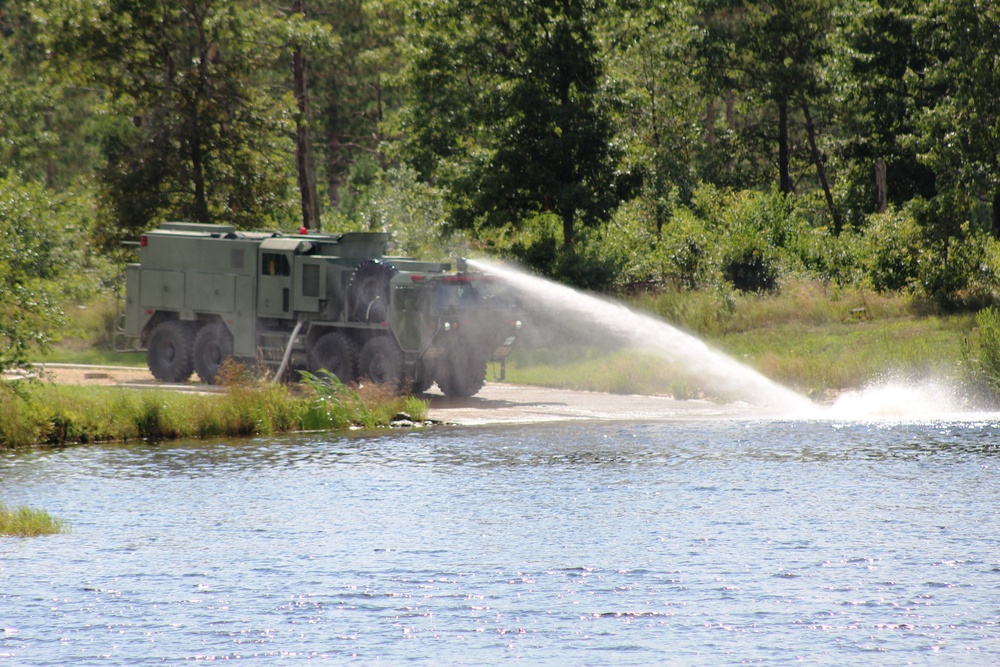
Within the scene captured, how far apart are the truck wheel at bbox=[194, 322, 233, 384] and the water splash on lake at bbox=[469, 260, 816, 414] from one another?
5.69 meters

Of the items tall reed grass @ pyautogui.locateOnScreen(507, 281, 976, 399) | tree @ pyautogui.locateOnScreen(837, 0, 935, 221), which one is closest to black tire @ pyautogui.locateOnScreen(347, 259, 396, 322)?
tall reed grass @ pyautogui.locateOnScreen(507, 281, 976, 399)

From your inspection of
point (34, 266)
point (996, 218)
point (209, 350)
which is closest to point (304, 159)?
point (34, 266)

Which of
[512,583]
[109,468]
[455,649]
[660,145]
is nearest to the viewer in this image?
[455,649]

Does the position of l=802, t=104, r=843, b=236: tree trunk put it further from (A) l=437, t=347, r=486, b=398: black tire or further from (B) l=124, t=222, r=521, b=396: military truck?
(B) l=124, t=222, r=521, b=396: military truck

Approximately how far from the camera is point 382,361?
2750 centimetres

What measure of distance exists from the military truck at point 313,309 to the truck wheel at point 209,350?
0.09 feet

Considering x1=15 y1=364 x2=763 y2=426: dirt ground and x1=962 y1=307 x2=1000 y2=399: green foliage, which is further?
x1=962 y1=307 x2=1000 y2=399: green foliage

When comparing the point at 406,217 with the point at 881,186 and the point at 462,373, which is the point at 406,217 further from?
the point at 462,373

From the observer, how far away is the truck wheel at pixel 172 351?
31.0 meters

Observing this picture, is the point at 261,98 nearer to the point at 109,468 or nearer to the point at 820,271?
the point at 820,271

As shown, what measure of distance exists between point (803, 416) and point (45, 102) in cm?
4037

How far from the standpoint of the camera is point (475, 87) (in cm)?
4297

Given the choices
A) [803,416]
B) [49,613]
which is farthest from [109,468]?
[803,416]

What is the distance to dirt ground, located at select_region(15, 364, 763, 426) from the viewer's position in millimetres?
26078
